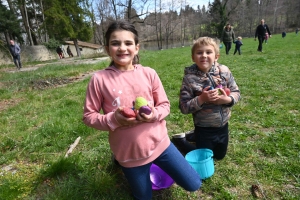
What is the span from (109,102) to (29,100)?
4.99m

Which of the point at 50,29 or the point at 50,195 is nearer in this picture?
the point at 50,195

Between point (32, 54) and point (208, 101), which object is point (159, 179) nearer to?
point (208, 101)

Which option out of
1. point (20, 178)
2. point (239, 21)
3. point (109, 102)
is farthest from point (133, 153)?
point (239, 21)

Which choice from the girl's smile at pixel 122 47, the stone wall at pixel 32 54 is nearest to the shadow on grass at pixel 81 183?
the girl's smile at pixel 122 47

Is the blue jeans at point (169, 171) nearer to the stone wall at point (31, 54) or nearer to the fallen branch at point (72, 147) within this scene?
the fallen branch at point (72, 147)

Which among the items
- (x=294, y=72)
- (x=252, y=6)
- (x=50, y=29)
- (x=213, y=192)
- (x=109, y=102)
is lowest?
(x=213, y=192)

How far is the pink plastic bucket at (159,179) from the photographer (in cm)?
211

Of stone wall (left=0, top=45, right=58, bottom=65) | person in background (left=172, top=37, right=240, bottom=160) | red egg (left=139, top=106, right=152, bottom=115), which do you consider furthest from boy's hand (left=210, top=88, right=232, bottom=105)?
stone wall (left=0, top=45, right=58, bottom=65)

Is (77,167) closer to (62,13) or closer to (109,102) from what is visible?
(109,102)

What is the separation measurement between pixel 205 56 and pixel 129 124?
44.9 inches

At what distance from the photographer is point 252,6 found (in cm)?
6338

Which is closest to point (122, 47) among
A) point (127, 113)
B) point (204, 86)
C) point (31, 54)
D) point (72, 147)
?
point (127, 113)

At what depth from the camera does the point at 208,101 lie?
2.10 m

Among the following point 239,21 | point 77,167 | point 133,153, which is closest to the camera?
point 133,153
